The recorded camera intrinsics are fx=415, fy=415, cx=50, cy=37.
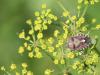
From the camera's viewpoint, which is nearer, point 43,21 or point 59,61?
point 59,61

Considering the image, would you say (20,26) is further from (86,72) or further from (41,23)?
(86,72)

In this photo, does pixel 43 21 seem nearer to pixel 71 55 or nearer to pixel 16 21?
pixel 71 55

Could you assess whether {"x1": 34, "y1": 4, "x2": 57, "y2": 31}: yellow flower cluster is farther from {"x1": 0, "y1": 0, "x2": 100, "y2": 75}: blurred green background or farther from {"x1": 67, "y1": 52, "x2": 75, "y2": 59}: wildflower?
{"x1": 0, "y1": 0, "x2": 100, "y2": 75}: blurred green background

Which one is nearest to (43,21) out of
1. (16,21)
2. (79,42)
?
(79,42)

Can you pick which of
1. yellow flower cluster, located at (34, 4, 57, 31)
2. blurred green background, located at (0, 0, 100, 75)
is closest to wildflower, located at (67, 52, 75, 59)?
yellow flower cluster, located at (34, 4, 57, 31)

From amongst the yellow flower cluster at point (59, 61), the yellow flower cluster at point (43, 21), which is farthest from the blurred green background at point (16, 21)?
the yellow flower cluster at point (59, 61)

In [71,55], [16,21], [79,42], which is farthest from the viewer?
[16,21]
